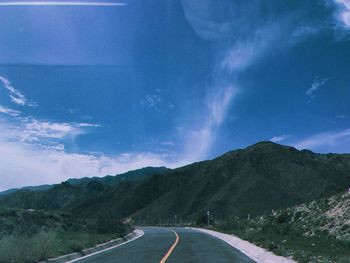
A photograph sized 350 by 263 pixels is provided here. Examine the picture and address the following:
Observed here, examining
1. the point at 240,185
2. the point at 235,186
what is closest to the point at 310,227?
the point at 240,185

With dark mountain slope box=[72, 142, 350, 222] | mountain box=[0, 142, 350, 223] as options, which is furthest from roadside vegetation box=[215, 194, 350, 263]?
dark mountain slope box=[72, 142, 350, 222]

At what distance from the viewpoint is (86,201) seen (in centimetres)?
16250

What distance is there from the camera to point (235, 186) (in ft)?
330

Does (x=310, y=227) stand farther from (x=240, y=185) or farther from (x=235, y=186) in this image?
(x=235, y=186)

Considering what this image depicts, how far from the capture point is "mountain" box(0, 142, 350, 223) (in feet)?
300

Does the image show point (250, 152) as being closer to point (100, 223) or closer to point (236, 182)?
point (236, 182)

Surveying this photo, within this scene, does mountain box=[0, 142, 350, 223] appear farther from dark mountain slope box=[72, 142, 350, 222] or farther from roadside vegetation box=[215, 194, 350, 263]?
roadside vegetation box=[215, 194, 350, 263]

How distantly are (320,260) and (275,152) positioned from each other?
108 metres

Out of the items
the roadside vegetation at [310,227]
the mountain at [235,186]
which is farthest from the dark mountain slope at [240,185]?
the roadside vegetation at [310,227]

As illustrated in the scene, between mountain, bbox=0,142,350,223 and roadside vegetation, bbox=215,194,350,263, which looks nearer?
roadside vegetation, bbox=215,194,350,263

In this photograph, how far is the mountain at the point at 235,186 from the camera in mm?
91312

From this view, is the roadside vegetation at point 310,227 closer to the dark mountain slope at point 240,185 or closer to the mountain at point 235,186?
the mountain at point 235,186

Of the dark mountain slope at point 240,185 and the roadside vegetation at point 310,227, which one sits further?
the dark mountain slope at point 240,185

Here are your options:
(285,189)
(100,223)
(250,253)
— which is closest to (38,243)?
(250,253)
